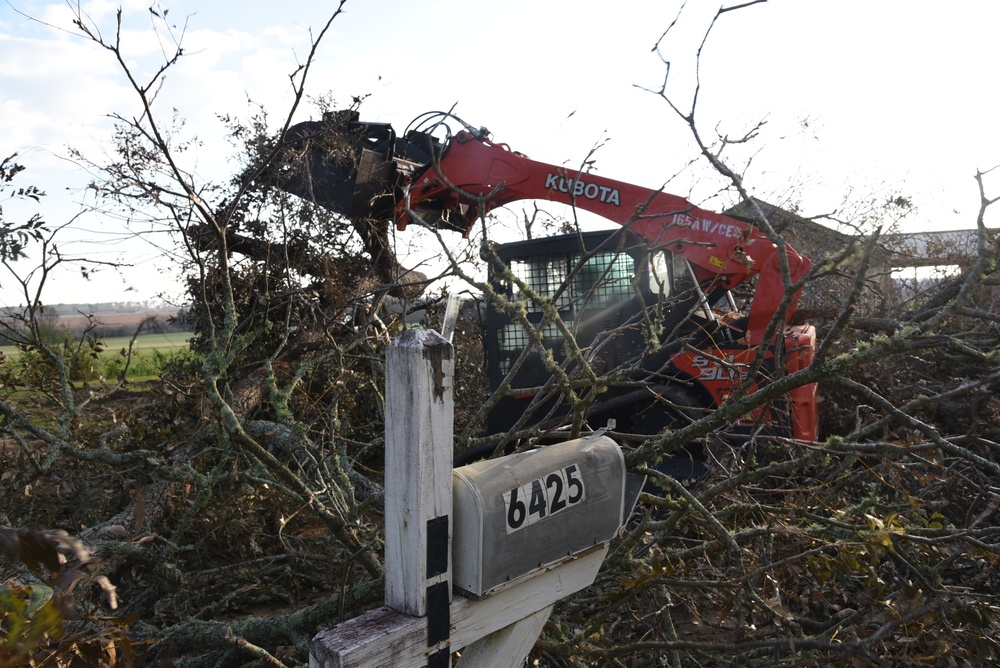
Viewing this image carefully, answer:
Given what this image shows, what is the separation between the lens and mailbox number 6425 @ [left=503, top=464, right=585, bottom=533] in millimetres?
1639

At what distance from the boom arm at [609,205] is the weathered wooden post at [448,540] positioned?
12.4ft

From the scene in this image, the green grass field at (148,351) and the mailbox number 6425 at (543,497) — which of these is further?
the green grass field at (148,351)

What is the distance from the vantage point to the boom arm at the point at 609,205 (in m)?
5.34

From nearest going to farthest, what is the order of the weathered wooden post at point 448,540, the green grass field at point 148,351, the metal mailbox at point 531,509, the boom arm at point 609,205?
the weathered wooden post at point 448,540, the metal mailbox at point 531,509, the green grass field at point 148,351, the boom arm at point 609,205

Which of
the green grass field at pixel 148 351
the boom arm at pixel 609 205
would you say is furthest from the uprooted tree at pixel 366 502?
the boom arm at pixel 609 205

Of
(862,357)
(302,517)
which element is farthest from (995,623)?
(302,517)

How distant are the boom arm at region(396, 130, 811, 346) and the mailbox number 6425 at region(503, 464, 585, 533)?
3683mm

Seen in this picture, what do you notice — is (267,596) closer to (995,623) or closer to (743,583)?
(743,583)

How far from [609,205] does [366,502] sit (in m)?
4.13

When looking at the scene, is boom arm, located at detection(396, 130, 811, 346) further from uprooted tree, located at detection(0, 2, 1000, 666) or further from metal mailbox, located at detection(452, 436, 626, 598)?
metal mailbox, located at detection(452, 436, 626, 598)

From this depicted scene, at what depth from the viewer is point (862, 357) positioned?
2107 mm

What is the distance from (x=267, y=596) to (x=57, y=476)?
1718 millimetres

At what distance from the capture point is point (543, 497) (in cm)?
172

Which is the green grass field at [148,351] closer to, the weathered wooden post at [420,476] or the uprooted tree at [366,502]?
the uprooted tree at [366,502]
